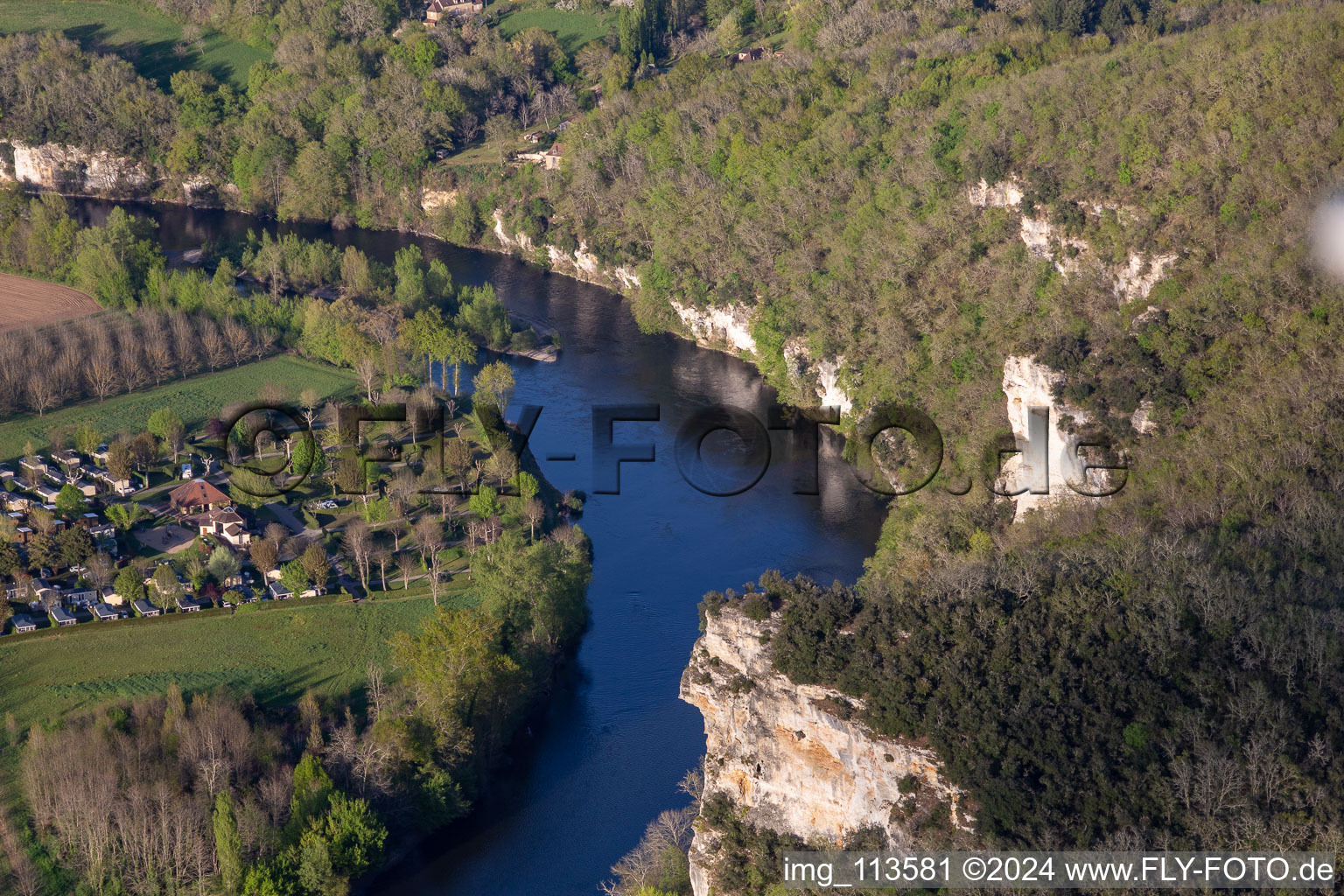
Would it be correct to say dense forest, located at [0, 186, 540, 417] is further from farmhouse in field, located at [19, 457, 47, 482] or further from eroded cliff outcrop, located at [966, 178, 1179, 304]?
eroded cliff outcrop, located at [966, 178, 1179, 304]

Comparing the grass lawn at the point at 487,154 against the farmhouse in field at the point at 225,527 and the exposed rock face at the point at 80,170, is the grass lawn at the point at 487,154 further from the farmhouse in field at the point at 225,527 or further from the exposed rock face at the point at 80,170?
the farmhouse in field at the point at 225,527

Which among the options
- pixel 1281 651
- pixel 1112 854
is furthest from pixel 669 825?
pixel 1281 651

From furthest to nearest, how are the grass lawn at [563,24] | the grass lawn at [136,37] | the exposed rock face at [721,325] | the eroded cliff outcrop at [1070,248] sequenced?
the grass lawn at [136,37]
the grass lawn at [563,24]
the exposed rock face at [721,325]
the eroded cliff outcrop at [1070,248]

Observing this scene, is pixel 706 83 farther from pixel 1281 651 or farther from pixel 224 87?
pixel 1281 651

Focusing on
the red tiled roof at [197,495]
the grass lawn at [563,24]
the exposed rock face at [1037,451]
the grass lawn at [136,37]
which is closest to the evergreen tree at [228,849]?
the red tiled roof at [197,495]

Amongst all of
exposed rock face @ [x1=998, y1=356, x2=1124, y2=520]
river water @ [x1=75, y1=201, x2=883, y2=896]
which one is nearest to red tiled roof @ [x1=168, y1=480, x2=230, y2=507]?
river water @ [x1=75, y1=201, x2=883, y2=896]

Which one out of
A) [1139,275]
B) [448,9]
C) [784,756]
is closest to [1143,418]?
[1139,275]
